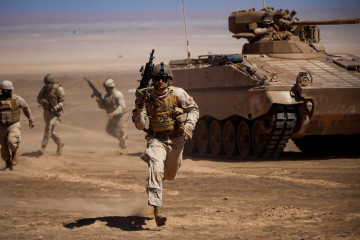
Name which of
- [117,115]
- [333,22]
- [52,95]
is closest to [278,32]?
[333,22]

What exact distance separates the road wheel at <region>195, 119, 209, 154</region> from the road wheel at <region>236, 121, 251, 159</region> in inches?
57.4

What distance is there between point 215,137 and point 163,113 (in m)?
9.70

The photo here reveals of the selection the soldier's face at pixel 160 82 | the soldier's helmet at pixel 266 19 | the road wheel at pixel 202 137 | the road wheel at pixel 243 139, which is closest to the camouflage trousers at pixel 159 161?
the soldier's face at pixel 160 82

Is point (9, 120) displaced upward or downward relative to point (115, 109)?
upward

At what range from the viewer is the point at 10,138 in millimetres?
15766

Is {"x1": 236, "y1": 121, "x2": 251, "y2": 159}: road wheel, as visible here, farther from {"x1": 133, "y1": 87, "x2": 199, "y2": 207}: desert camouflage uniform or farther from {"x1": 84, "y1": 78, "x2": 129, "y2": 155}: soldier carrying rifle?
{"x1": 133, "y1": 87, "x2": 199, "y2": 207}: desert camouflage uniform

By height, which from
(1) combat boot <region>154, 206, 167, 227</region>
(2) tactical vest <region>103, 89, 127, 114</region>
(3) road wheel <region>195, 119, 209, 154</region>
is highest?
(1) combat boot <region>154, 206, 167, 227</region>

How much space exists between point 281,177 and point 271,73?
3.45m

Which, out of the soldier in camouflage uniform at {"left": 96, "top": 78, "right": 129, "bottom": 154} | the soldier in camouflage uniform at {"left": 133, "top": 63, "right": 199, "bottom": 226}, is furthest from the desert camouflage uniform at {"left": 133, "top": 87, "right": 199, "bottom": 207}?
the soldier in camouflage uniform at {"left": 96, "top": 78, "right": 129, "bottom": 154}

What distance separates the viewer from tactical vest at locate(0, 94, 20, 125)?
1569cm

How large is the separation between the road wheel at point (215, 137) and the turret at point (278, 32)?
1883mm

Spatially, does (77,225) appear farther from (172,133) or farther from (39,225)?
(172,133)

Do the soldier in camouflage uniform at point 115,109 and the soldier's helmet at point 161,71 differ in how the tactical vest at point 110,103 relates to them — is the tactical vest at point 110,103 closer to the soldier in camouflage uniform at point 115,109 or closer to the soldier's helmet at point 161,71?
the soldier in camouflage uniform at point 115,109

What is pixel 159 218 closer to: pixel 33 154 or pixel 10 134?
pixel 10 134
